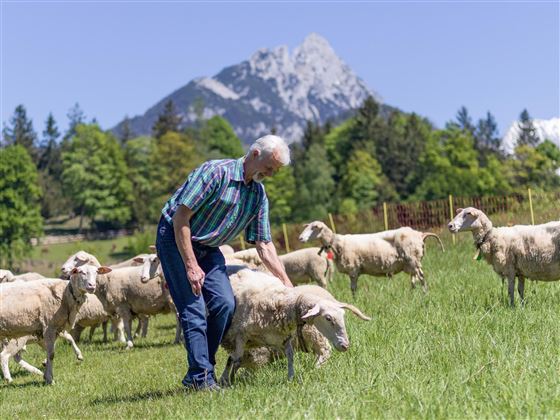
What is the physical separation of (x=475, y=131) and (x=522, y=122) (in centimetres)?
1136

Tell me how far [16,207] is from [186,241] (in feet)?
194

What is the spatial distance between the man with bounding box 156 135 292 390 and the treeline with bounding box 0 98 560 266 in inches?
2198

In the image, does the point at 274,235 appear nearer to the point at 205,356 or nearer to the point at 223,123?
the point at 205,356

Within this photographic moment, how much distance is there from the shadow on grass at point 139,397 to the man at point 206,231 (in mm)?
430

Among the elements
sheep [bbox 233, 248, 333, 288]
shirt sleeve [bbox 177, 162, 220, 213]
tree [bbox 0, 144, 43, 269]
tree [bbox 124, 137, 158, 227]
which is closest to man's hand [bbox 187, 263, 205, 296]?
shirt sleeve [bbox 177, 162, 220, 213]

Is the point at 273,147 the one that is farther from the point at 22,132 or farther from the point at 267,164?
the point at 22,132

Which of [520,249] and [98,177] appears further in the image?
[98,177]

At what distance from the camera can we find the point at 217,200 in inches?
237

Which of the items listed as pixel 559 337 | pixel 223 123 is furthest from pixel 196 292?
pixel 223 123

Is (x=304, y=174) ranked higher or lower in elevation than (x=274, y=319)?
higher

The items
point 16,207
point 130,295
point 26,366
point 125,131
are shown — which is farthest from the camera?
point 125,131

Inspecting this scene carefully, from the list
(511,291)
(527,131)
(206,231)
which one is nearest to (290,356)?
(206,231)

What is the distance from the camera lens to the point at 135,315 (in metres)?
13.2

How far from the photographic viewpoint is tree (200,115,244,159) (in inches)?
3770
